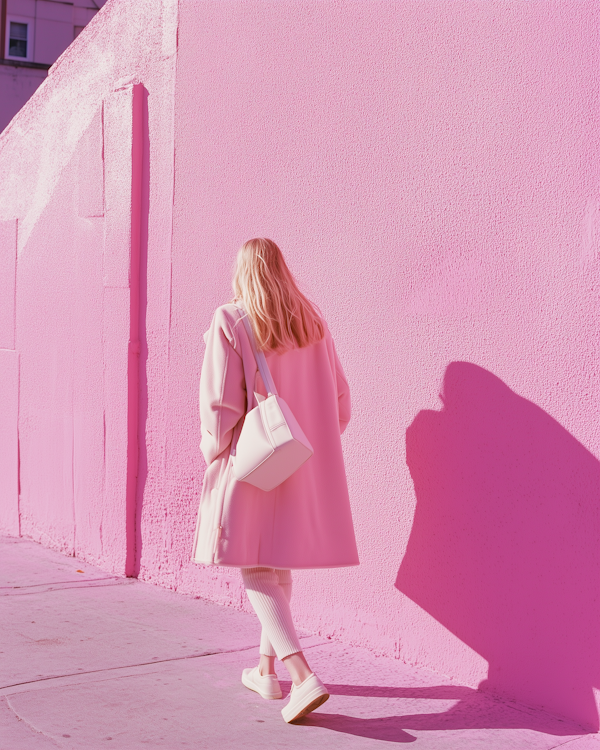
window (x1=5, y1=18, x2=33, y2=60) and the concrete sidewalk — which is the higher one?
window (x1=5, y1=18, x2=33, y2=60)

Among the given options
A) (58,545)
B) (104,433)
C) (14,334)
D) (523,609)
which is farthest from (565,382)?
(14,334)

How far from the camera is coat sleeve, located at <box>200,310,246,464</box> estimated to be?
3.39 meters

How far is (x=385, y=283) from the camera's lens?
4066 millimetres

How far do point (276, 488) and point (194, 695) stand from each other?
2.89 ft

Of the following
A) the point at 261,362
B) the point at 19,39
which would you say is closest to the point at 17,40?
the point at 19,39

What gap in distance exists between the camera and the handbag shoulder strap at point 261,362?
3369mm

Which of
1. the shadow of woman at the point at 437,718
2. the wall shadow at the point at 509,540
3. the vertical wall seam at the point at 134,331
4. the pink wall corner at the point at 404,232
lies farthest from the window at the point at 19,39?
the shadow of woman at the point at 437,718

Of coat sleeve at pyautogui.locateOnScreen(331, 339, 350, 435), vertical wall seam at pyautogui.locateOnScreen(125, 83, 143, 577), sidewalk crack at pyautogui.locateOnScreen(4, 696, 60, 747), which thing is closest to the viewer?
sidewalk crack at pyautogui.locateOnScreen(4, 696, 60, 747)

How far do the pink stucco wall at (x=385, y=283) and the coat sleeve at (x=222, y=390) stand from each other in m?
0.89

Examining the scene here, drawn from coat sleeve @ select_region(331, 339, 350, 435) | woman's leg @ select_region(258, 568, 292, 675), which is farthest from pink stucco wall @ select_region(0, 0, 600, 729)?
woman's leg @ select_region(258, 568, 292, 675)

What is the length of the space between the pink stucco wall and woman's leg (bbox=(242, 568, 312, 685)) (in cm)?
74

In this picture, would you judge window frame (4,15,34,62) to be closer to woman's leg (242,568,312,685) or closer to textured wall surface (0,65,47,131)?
textured wall surface (0,65,47,131)

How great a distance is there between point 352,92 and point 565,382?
169 cm

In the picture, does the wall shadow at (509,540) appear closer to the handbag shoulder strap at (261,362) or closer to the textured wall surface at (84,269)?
the handbag shoulder strap at (261,362)
